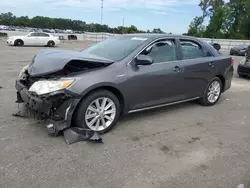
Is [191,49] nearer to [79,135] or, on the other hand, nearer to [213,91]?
[213,91]

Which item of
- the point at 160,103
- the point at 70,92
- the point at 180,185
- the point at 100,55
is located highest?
the point at 100,55

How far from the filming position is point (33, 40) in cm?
2545

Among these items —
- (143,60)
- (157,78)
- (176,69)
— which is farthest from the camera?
(176,69)

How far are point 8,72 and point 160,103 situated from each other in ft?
20.8

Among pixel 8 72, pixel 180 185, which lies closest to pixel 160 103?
pixel 180 185

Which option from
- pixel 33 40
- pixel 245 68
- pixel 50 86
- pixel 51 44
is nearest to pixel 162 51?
pixel 50 86

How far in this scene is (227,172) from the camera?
3363 mm

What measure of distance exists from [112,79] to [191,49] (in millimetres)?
2218

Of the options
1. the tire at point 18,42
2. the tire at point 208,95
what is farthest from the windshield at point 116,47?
→ the tire at point 18,42

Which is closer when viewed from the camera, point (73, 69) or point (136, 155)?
point (136, 155)

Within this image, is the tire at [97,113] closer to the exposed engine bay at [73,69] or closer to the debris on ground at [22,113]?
the exposed engine bay at [73,69]

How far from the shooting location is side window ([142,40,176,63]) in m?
4.93

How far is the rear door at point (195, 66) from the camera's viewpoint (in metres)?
5.47

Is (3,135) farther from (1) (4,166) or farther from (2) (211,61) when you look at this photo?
(2) (211,61)
